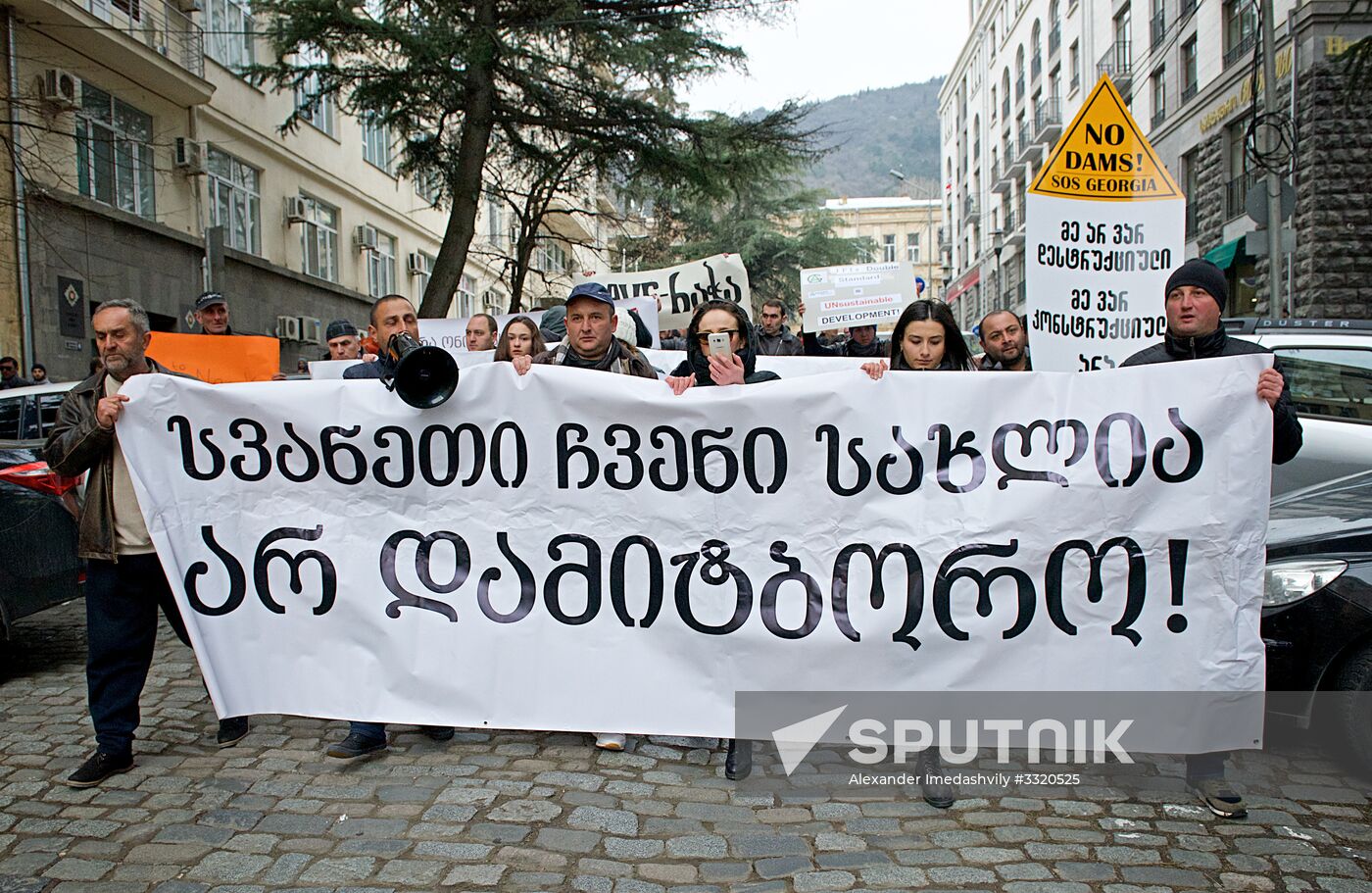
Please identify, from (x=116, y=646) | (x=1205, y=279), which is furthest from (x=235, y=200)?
(x=1205, y=279)

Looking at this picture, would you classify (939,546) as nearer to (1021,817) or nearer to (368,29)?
(1021,817)

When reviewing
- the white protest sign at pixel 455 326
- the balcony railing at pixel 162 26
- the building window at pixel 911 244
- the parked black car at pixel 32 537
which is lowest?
the parked black car at pixel 32 537

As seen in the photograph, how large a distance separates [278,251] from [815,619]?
2152 centimetres

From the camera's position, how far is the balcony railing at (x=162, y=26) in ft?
53.7

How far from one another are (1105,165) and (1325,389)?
1983mm

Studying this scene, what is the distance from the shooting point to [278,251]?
22.8 meters

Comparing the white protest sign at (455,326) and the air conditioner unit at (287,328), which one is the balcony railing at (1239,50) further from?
the air conditioner unit at (287,328)

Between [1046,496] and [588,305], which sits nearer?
[1046,496]

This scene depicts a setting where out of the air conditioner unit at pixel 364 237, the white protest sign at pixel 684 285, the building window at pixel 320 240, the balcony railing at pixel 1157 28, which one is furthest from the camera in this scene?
the balcony railing at pixel 1157 28

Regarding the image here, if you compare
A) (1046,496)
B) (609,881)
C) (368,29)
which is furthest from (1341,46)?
(609,881)

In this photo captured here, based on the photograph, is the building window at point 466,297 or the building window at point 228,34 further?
the building window at point 466,297

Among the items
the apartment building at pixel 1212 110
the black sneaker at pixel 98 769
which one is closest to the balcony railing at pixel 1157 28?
the apartment building at pixel 1212 110

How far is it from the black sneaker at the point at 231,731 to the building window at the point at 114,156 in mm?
13441

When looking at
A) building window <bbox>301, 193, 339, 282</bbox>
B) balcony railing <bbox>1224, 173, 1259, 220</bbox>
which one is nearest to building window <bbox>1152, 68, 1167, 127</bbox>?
balcony railing <bbox>1224, 173, 1259, 220</bbox>
